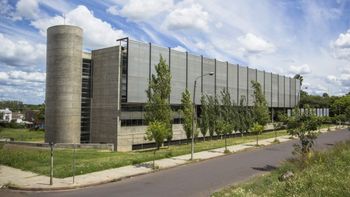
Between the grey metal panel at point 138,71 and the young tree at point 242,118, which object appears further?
the young tree at point 242,118

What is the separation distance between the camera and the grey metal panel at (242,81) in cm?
7031

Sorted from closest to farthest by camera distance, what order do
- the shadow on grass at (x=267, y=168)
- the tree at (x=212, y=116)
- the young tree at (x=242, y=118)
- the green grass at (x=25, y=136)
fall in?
the shadow on grass at (x=267, y=168) < the tree at (x=212, y=116) < the green grass at (x=25, y=136) < the young tree at (x=242, y=118)

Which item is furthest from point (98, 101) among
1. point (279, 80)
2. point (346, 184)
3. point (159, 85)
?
point (279, 80)

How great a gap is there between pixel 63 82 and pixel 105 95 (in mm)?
5560

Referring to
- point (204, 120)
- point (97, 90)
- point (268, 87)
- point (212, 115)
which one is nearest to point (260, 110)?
point (212, 115)

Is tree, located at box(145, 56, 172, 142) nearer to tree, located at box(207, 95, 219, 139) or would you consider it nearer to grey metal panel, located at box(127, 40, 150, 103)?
grey metal panel, located at box(127, 40, 150, 103)

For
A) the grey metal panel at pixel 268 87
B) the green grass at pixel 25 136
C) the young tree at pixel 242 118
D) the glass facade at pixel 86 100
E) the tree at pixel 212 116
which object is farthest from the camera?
the grey metal panel at pixel 268 87

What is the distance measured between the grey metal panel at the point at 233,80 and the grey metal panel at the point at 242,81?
1.71 m

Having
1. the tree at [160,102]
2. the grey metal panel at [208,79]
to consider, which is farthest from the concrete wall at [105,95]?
the grey metal panel at [208,79]

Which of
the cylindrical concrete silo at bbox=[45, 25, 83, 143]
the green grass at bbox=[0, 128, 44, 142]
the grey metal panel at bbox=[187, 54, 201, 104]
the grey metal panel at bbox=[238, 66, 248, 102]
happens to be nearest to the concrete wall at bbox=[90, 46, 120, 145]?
the cylindrical concrete silo at bbox=[45, 25, 83, 143]

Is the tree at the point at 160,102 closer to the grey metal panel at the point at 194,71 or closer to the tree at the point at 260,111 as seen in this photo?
the grey metal panel at the point at 194,71

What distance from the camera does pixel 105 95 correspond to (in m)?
48.1

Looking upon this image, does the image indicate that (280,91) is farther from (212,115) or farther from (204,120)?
(204,120)

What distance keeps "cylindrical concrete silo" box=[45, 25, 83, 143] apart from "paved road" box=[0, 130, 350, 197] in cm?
2299
